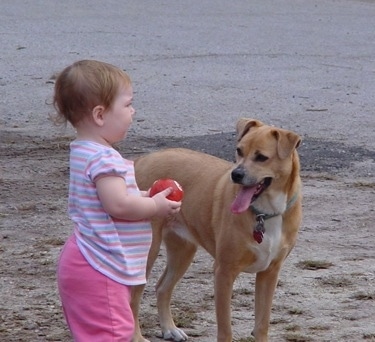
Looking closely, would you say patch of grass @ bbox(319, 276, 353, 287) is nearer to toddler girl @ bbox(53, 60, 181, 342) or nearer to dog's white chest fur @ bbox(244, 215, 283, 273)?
dog's white chest fur @ bbox(244, 215, 283, 273)

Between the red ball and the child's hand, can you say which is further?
the red ball

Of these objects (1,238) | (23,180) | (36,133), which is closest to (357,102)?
(36,133)

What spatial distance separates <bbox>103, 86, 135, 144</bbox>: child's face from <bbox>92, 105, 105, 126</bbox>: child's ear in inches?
0.7

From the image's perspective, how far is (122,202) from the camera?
13.7ft

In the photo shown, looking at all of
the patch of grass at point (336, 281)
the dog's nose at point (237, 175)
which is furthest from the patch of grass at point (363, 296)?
the dog's nose at point (237, 175)

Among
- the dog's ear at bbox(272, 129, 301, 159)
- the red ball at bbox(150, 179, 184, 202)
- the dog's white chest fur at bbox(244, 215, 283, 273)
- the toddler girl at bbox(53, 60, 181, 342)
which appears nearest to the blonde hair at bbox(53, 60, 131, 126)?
the toddler girl at bbox(53, 60, 181, 342)

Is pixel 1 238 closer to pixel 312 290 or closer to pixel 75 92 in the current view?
pixel 312 290

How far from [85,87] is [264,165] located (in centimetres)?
159

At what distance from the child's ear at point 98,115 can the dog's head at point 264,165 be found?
134 centimetres

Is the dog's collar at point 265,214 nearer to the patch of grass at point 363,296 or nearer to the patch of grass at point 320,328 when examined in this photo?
the patch of grass at point 320,328

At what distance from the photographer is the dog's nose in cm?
547

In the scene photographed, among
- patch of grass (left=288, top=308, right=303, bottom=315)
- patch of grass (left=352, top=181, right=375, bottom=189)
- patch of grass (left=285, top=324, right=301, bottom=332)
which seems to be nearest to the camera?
patch of grass (left=285, top=324, right=301, bottom=332)

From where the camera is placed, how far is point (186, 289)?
22.1 ft

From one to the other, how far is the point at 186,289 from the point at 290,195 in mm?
1381
